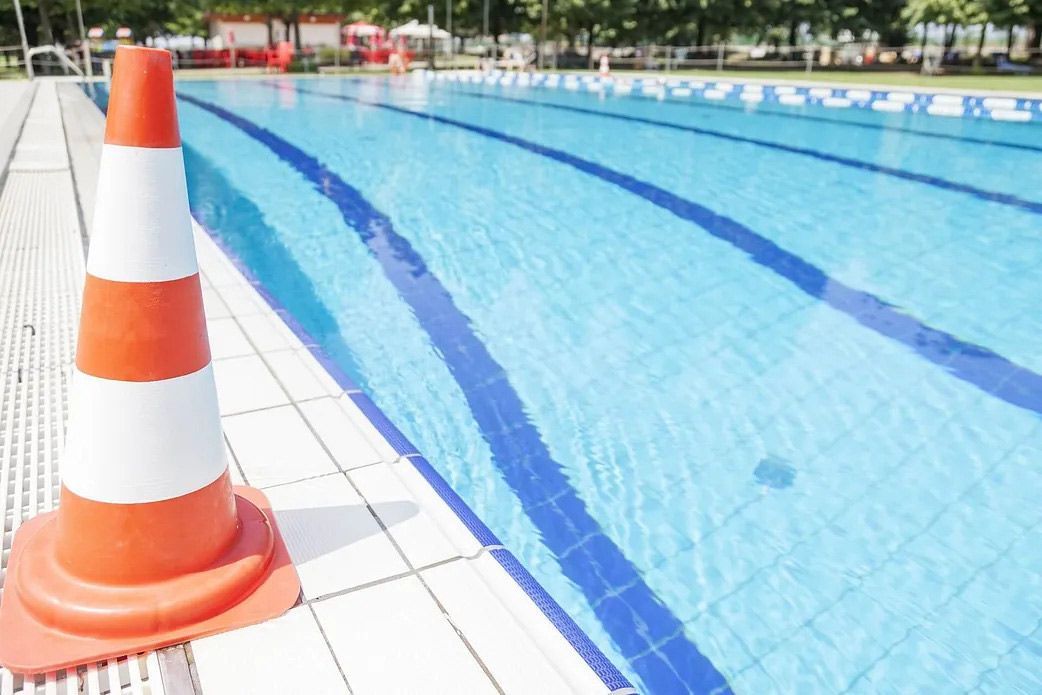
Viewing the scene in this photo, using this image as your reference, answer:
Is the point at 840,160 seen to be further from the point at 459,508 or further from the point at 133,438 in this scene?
the point at 133,438

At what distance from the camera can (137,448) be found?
1398 millimetres

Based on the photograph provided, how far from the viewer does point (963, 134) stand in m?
11.0

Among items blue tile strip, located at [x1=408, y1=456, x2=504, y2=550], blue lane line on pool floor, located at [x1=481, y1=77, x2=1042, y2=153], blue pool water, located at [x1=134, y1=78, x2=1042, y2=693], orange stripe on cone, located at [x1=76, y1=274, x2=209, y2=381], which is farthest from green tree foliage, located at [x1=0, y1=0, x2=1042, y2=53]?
orange stripe on cone, located at [x1=76, y1=274, x2=209, y2=381]

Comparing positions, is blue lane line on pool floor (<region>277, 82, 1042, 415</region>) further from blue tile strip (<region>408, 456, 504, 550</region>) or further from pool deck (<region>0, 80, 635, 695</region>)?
pool deck (<region>0, 80, 635, 695</region>)

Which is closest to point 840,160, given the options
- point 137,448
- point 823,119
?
point 823,119

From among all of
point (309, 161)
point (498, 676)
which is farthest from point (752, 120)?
point (498, 676)

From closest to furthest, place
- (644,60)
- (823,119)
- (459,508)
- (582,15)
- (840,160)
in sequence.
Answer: (459,508) → (840,160) → (823,119) → (644,60) → (582,15)

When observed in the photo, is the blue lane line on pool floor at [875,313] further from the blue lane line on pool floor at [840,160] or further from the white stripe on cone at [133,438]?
the white stripe on cone at [133,438]

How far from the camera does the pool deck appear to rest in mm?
1389

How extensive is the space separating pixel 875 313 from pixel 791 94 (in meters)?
14.1

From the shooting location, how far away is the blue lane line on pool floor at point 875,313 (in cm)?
356

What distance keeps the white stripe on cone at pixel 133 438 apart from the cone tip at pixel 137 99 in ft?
1.46

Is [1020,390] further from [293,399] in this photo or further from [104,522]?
[104,522]

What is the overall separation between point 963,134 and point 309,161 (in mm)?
9419
